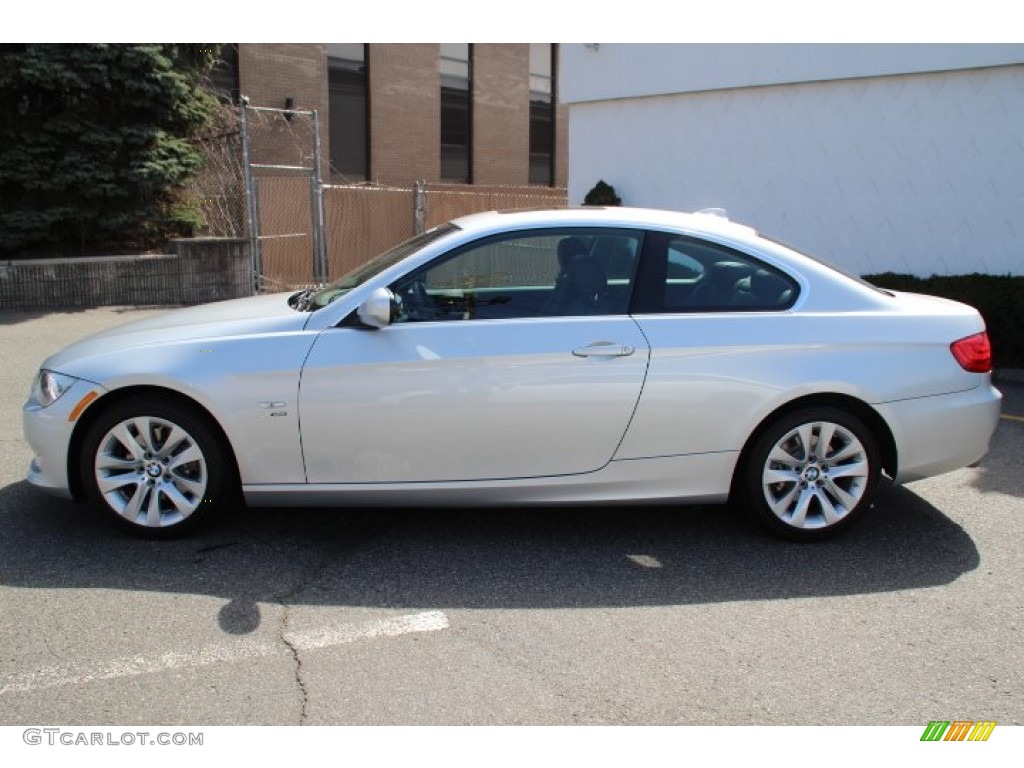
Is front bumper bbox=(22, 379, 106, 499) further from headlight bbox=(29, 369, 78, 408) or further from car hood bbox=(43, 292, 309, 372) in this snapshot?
car hood bbox=(43, 292, 309, 372)

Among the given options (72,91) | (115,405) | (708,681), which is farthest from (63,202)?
(708,681)

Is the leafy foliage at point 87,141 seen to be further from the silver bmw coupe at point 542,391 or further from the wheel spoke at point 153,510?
the wheel spoke at point 153,510

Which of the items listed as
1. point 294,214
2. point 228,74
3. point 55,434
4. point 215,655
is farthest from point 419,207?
point 215,655

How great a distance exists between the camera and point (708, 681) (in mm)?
3402

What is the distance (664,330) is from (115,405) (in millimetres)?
2645

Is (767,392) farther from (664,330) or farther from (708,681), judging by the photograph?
(708,681)

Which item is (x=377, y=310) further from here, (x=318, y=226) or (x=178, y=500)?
(x=318, y=226)

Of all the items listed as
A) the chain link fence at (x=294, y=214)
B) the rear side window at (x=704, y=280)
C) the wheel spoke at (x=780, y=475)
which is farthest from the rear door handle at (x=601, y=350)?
the chain link fence at (x=294, y=214)

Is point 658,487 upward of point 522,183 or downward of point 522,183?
downward

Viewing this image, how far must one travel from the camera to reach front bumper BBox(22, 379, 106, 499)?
4.42 m

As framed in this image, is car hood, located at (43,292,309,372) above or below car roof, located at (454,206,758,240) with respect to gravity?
below

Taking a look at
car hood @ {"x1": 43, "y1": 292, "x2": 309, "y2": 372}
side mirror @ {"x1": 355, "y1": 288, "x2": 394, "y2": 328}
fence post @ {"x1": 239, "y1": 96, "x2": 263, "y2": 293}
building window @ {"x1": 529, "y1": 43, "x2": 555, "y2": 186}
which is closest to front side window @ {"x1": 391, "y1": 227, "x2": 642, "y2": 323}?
side mirror @ {"x1": 355, "y1": 288, "x2": 394, "y2": 328}

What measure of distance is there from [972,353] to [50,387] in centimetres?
454

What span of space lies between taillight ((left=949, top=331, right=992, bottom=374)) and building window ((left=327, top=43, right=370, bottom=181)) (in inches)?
778
